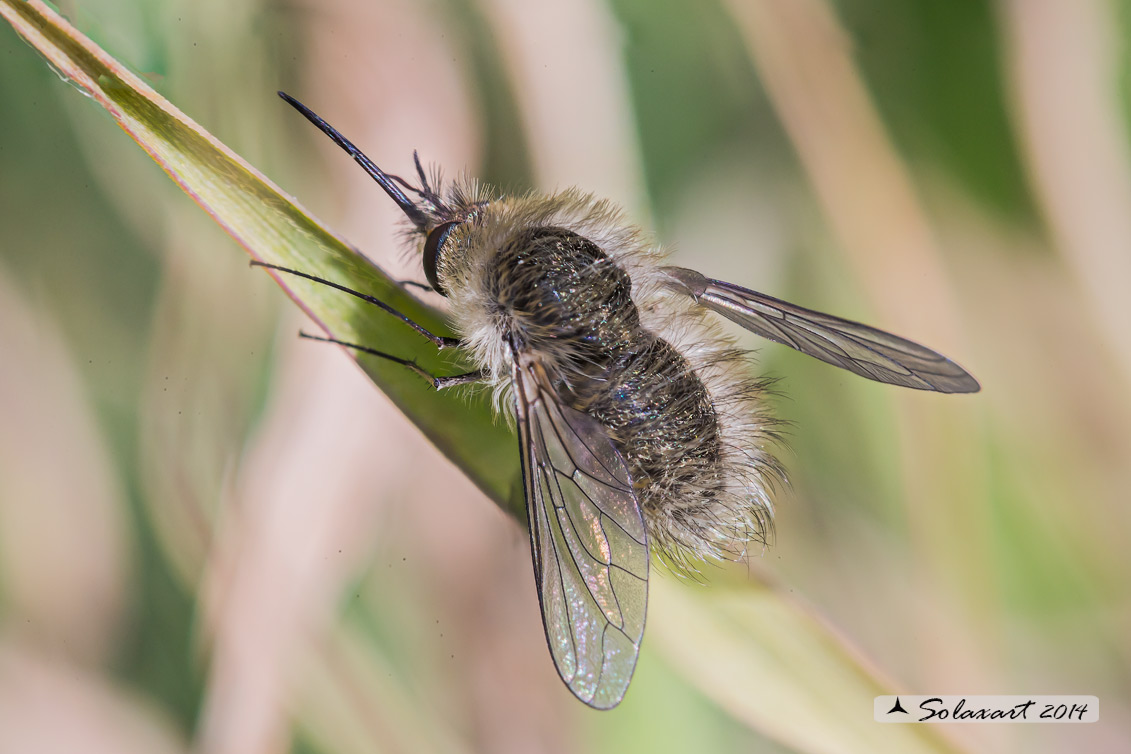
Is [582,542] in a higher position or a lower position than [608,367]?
lower

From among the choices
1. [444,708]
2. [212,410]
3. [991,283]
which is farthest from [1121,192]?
[212,410]

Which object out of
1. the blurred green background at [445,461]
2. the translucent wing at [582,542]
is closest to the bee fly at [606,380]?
the translucent wing at [582,542]

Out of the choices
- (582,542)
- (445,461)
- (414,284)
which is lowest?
(582,542)

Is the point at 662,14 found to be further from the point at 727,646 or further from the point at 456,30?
the point at 727,646

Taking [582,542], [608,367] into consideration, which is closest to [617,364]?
[608,367]

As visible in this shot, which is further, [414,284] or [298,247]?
[414,284]

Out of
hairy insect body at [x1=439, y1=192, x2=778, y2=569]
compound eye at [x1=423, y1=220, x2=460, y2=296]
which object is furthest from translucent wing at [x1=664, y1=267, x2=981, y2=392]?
compound eye at [x1=423, y1=220, x2=460, y2=296]

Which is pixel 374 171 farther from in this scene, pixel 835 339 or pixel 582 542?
pixel 835 339
